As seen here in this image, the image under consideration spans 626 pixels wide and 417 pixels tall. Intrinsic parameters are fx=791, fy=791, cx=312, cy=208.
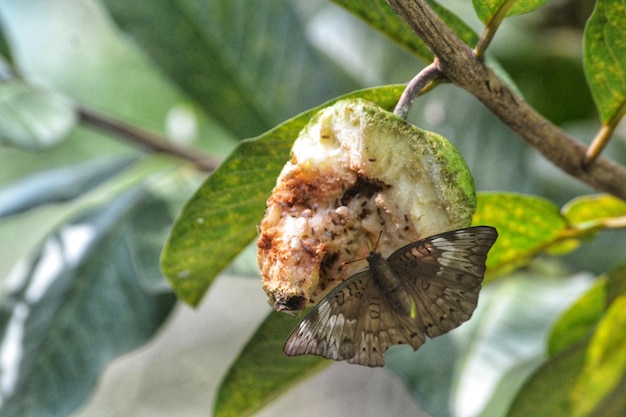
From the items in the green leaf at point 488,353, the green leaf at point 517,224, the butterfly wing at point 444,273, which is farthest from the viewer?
the green leaf at point 488,353

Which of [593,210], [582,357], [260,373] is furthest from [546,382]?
[260,373]

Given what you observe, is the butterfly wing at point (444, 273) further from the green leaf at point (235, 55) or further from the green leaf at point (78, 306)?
the green leaf at point (235, 55)

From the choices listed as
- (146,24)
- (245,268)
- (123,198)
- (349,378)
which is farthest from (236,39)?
(349,378)

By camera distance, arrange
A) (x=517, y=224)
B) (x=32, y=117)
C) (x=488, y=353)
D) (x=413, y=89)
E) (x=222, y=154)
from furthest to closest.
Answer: (x=222, y=154), (x=32, y=117), (x=488, y=353), (x=517, y=224), (x=413, y=89)

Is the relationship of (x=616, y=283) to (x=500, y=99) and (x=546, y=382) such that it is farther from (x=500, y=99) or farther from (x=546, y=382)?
(x=500, y=99)

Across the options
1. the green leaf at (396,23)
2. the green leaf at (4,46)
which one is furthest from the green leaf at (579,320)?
the green leaf at (4,46)

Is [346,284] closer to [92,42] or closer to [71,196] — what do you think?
[71,196]
